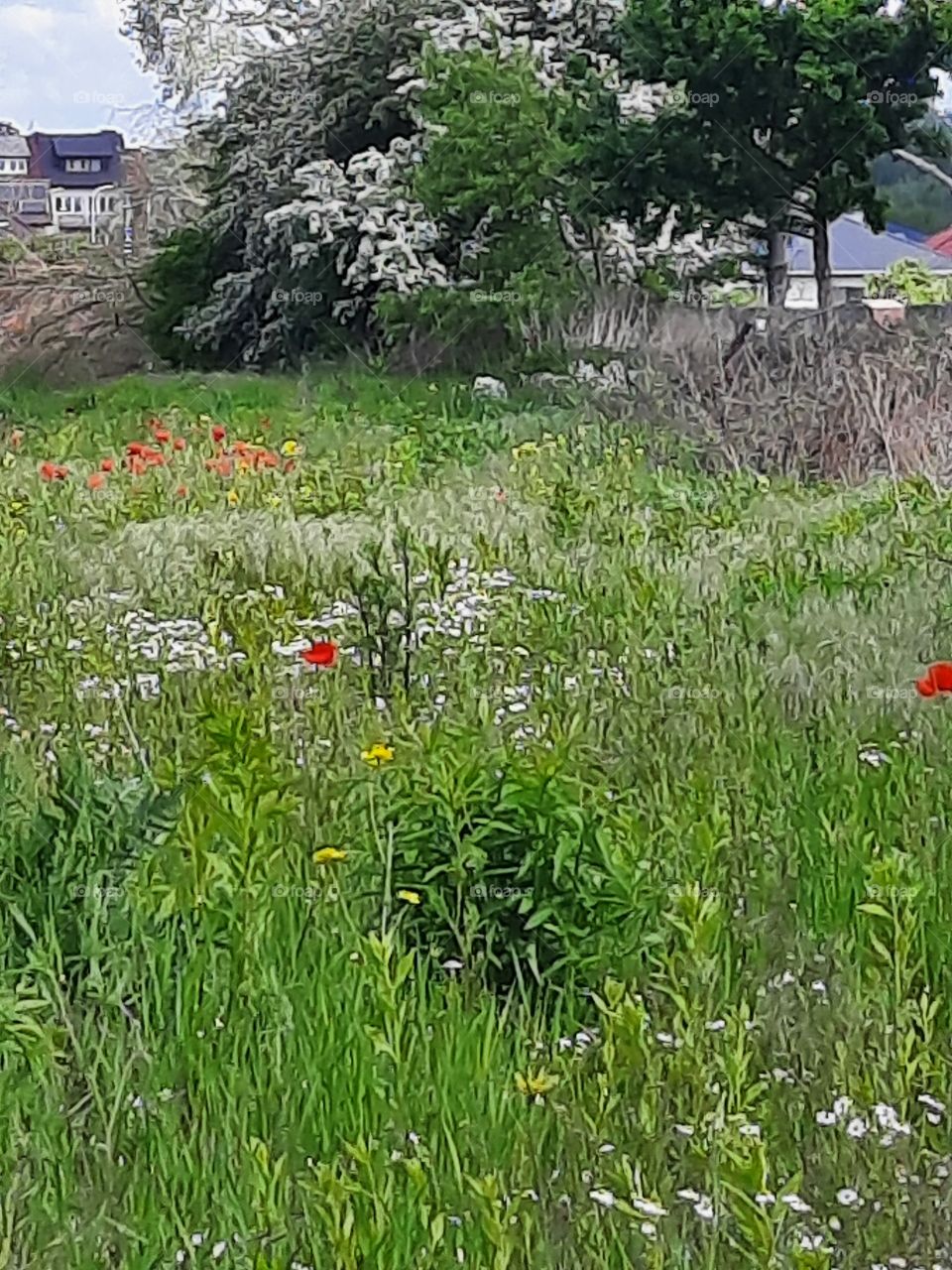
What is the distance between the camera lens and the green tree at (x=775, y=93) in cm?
1102

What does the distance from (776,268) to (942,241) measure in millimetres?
3019

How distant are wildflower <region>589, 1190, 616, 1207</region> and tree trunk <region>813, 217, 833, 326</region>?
438 inches

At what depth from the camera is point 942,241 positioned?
15.3 m

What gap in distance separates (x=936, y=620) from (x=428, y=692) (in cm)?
132

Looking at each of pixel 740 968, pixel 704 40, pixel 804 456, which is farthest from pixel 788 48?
pixel 740 968

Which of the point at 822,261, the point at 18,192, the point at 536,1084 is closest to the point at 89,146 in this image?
the point at 18,192

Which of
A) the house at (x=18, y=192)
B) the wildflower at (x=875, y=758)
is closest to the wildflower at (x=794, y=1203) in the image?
the wildflower at (x=875, y=758)

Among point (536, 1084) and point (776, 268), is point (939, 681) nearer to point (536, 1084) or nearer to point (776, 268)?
point (536, 1084)

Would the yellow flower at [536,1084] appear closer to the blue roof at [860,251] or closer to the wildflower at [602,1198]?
the wildflower at [602,1198]

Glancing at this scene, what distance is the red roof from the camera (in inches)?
583

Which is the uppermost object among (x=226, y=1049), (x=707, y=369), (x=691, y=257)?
(x=691, y=257)

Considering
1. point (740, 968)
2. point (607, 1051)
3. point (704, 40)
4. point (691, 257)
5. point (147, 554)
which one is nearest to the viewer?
point (607, 1051)

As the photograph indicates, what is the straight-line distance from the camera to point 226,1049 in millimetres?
2092

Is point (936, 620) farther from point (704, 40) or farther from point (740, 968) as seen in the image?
point (704, 40)
